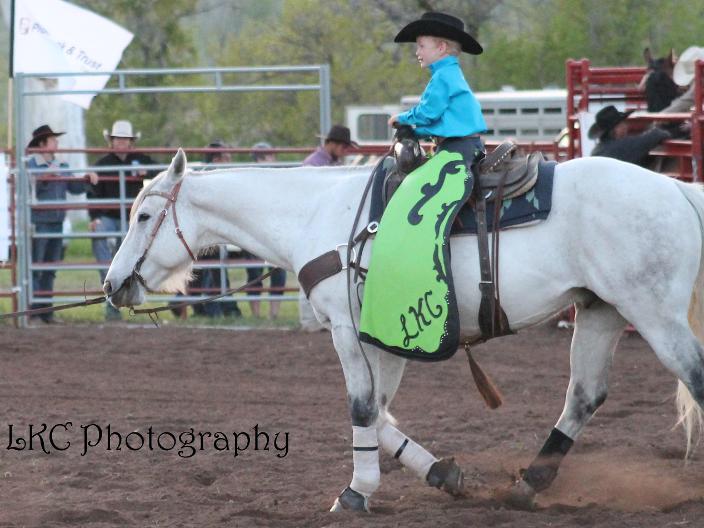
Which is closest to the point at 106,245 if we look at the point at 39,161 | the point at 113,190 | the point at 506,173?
the point at 113,190

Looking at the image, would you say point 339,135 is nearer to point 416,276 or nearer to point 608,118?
point 608,118

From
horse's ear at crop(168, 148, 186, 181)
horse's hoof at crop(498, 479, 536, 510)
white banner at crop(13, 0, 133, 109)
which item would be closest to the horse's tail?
horse's hoof at crop(498, 479, 536, 510)

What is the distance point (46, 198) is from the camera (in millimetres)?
12336

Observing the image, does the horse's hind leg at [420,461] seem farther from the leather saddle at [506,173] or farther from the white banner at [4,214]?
the white banner at [4,214]

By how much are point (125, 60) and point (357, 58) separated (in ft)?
16.0

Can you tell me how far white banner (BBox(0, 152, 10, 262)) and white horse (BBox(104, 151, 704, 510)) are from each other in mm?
6182

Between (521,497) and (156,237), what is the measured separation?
2083 millimetres

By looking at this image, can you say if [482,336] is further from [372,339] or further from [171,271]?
[171,271]

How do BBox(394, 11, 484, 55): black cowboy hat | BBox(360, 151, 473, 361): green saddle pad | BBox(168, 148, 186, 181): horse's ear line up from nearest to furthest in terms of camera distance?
BBox(360, 151, 473, 361): green saddle pad, BBox(394, 11, 484, 55): black cowboy hat, BBox(168, 148, 186, 181): horse's ear

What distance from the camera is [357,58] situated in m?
25.1

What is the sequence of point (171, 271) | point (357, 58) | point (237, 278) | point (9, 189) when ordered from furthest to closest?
point (357, 58), point (237, 278), point (9, 189), point (171, 271)

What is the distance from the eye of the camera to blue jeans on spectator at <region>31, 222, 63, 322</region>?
12.3 meters

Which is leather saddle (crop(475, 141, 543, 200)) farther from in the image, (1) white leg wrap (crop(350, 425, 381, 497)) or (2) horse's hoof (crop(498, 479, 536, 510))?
(2) horse's hoof (crop(498, 479, 536, 510))

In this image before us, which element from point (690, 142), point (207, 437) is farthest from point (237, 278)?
point (207, 437)
